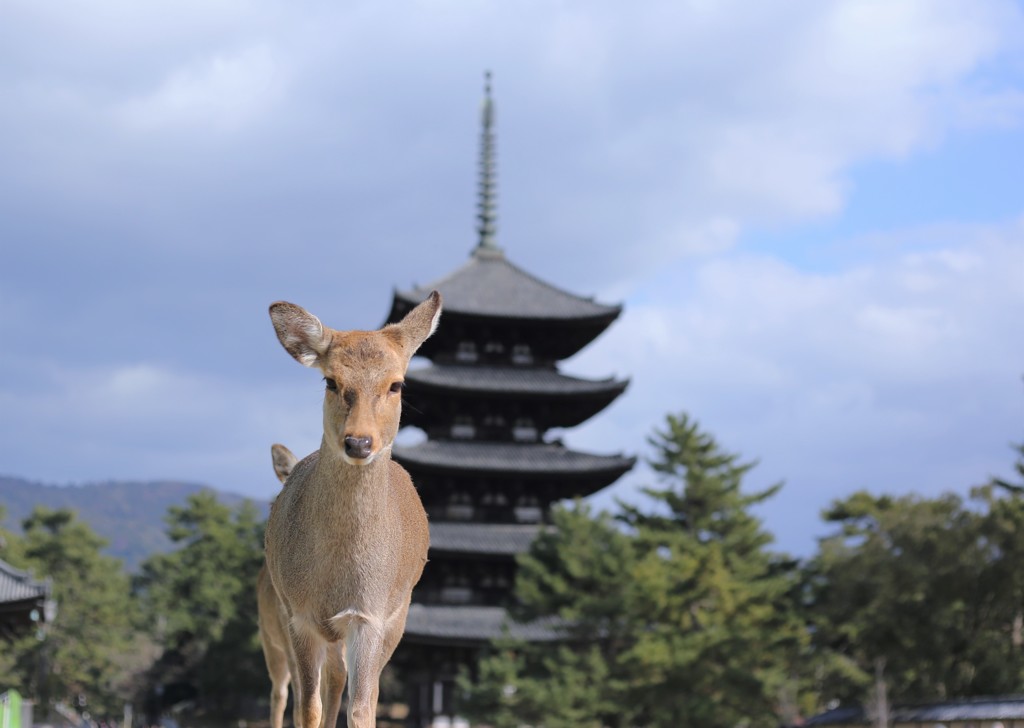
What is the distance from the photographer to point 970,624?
34156 millimetres

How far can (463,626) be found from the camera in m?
36.1

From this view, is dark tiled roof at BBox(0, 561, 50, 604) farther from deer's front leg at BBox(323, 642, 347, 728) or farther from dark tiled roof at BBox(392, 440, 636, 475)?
deer's front leg at BBox(323, 642, 347, 728)

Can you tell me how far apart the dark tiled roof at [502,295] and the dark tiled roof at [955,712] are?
14.8 m

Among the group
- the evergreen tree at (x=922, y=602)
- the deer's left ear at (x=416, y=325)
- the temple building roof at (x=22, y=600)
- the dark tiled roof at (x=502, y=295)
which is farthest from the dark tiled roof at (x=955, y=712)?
the deer's left ear at (x=416, y=325)

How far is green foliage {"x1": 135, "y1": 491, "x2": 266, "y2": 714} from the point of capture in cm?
5047

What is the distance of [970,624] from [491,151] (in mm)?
26968

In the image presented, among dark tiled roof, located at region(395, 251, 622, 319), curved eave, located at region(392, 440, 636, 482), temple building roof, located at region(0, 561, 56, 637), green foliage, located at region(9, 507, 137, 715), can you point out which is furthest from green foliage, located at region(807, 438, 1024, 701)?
green foliage, located at region(9, 507, 137, 715)

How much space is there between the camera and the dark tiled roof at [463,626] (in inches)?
1399

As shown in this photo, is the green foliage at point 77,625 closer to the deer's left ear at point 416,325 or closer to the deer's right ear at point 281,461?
the deer's right ear at point 281,461

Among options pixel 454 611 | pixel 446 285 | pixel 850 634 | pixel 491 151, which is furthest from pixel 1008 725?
pixel 491 151

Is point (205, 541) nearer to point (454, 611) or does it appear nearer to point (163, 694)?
point (163, 694)

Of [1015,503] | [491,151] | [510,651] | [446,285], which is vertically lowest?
Answer: [510,651]

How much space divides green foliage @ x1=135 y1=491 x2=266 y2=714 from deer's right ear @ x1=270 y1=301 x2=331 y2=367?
146 ft

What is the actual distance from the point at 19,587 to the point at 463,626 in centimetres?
1300
